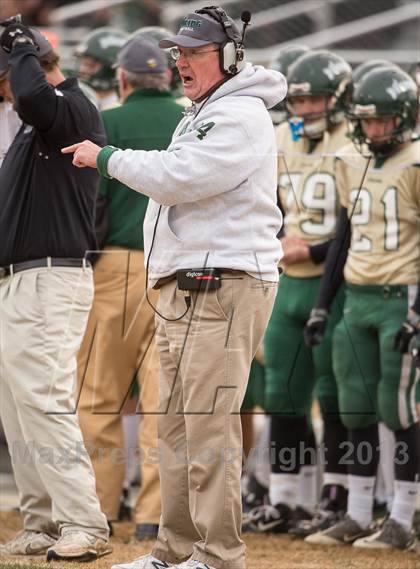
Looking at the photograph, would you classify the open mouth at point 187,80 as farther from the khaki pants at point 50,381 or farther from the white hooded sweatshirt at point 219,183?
the khaki pants at point 50,381

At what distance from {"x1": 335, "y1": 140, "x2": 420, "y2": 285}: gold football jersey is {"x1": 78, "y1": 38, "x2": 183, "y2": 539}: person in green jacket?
3.28 feet

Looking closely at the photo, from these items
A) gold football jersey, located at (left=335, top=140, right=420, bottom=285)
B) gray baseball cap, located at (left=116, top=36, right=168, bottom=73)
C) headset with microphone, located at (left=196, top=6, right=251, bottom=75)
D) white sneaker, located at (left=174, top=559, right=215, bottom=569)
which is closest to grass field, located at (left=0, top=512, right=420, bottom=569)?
white sneaker, located at (left=174, top=559, right=215, bottom=569)

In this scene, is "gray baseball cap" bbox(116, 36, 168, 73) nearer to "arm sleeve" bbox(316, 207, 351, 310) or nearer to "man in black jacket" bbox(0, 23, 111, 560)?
"arm sleeve" bbox(316, 207, 351, 310)

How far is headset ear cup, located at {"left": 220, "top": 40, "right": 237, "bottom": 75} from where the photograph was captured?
473 centimetres

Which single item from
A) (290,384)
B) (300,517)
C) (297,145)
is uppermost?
(297,145)

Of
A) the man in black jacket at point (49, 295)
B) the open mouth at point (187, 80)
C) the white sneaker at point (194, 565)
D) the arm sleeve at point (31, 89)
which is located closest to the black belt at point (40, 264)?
the man in black jacket at point (49, 295)

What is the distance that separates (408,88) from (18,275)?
2386mm

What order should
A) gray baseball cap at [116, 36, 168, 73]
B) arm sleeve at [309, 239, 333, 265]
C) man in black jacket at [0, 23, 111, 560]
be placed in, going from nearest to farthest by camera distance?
man in black jacket at [0, 23, 111, 560], gray baseball cap at [116, 36, 168, 73], arm sleeve at [309, 239, 333, 265]

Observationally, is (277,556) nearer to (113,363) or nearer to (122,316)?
(113,363)

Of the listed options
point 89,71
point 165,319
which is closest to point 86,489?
point 165,319

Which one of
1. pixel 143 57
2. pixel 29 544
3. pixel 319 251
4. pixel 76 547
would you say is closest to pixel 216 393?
pixel 76 547

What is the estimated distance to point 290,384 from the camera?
7.09 metres

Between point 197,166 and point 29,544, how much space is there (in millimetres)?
1906

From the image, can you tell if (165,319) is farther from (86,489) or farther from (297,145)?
(297,145)
